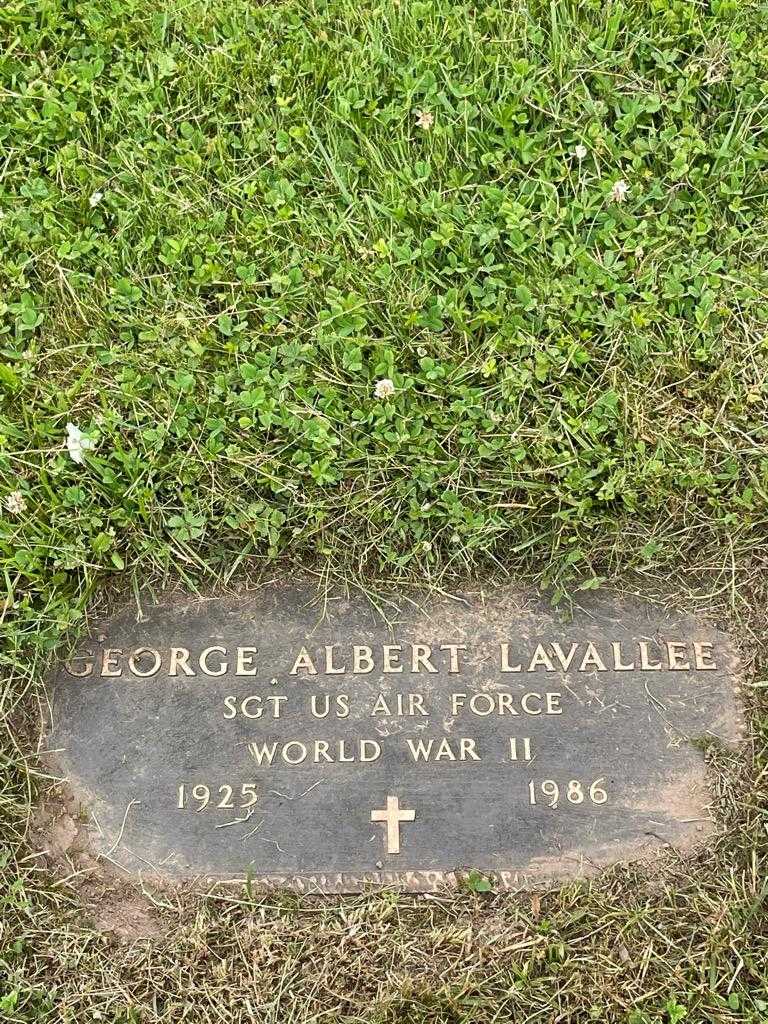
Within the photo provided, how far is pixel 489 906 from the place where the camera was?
7.13 ft

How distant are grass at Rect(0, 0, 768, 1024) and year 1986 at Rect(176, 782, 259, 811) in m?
0.23

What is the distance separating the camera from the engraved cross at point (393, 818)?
220 cm

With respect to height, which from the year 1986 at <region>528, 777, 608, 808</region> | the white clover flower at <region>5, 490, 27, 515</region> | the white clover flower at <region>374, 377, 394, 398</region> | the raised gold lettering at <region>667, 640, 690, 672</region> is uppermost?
the white clover flower at <region>374, 377, 394, 398</region>

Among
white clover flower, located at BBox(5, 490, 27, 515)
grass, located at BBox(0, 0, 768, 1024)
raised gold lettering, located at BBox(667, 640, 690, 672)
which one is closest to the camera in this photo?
grass, located at BBox(0, 0, 768, 1024)

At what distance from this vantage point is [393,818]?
2.21 meters

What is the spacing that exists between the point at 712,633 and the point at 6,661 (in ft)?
5.95

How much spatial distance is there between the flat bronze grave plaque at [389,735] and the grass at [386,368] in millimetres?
92

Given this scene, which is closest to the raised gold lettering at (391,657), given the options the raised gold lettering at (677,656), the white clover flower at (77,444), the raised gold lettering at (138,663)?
the raised gold lettering at (138,663)

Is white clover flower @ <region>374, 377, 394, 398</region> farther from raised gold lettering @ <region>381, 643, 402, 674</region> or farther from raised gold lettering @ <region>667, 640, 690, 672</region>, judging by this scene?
raised gold lettering @ <region>667, 640, 690, 672</region>

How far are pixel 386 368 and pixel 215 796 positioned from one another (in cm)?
120

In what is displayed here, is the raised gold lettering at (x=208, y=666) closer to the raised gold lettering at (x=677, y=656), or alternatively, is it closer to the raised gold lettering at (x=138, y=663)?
the raised gold lettering at (x=138, y=663)

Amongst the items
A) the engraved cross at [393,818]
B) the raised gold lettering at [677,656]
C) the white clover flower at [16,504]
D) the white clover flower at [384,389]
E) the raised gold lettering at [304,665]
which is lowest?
the engraved cross at [393,818]

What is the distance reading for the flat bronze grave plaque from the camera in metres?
2.21

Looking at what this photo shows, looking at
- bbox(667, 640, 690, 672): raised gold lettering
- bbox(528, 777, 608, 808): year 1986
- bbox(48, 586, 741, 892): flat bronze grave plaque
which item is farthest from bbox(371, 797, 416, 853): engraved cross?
bbox(667, 640, 690, 672): raised gold lettering
